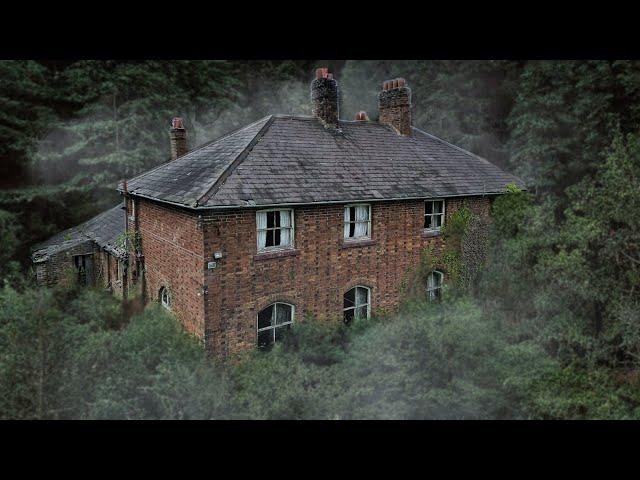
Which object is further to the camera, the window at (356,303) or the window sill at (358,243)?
the window at (356,303)

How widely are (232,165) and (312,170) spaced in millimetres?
2506

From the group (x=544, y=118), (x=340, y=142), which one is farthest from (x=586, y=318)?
(x=544, y=118)

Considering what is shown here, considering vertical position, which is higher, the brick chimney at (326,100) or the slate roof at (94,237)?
the brick chimney at (326,100)

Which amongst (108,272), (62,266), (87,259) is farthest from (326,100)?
(62,266)

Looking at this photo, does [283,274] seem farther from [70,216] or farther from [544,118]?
[70,216]

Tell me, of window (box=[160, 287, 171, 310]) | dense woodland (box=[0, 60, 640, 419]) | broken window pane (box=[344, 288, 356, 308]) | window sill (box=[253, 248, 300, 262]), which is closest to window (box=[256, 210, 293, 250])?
window sill (box=[253, 248, 300, 262])

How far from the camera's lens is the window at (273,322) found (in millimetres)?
11602

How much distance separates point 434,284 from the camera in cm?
1522

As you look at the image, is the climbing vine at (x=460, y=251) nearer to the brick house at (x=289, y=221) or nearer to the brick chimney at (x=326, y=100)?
the brick house at (x=289, y=221)

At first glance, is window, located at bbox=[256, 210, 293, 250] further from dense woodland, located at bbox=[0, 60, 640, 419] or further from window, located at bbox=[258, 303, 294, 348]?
dense woodland, located at bbox=[0, 60, 640, 419]

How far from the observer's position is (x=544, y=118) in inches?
848

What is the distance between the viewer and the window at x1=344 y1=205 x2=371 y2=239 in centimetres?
1288

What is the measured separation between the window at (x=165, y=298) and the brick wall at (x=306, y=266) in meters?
1.82

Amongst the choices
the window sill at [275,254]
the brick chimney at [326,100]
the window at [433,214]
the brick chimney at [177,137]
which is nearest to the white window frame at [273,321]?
the window sill at [275,254]
